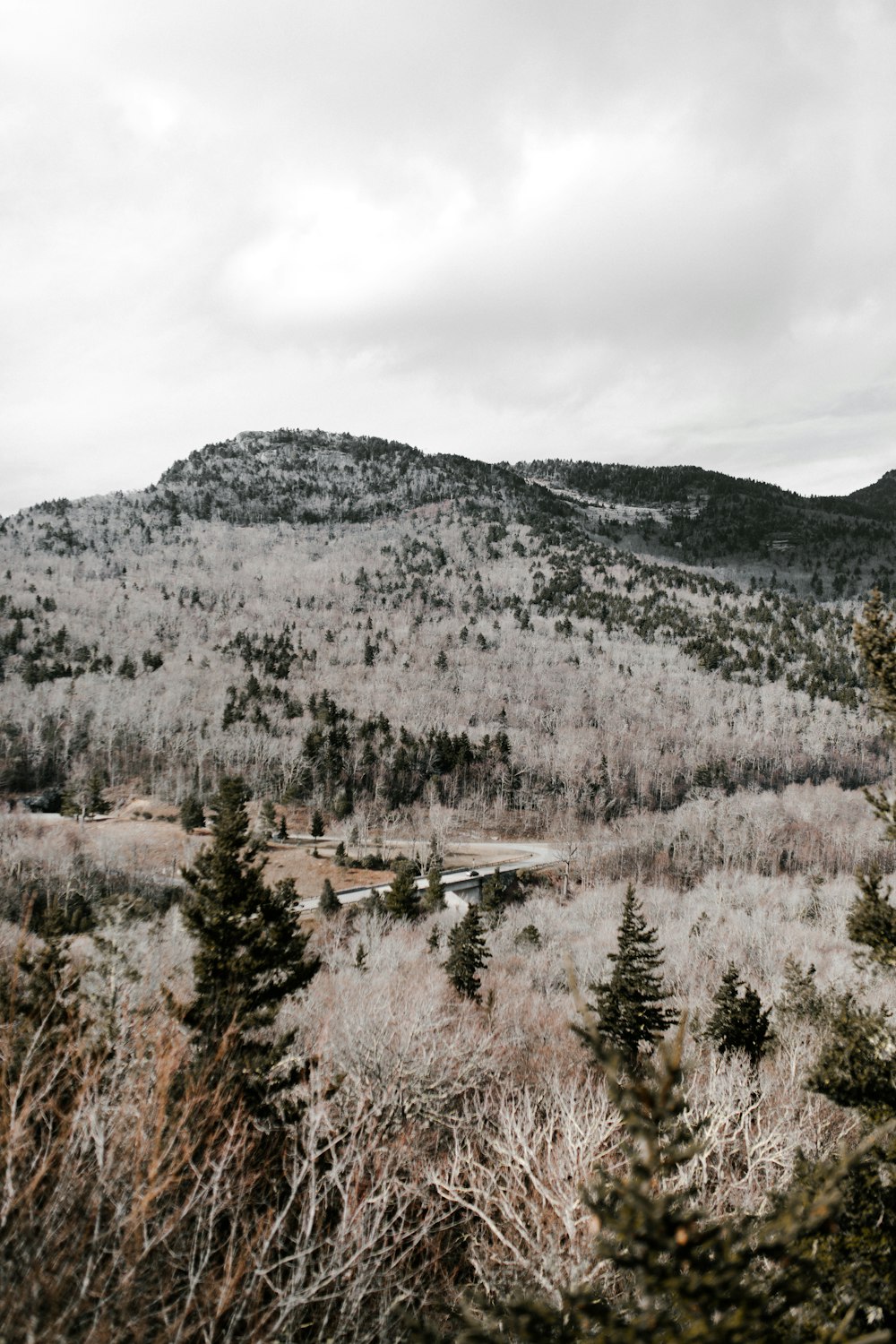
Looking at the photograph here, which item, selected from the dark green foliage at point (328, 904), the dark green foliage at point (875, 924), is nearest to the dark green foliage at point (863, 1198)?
the dark green foliage at point (875, 924)

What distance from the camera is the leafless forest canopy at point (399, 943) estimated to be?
9.14 m

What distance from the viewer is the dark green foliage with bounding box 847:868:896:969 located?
31.3ft

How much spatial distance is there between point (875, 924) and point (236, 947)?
15264 mm

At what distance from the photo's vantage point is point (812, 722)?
146625 mm

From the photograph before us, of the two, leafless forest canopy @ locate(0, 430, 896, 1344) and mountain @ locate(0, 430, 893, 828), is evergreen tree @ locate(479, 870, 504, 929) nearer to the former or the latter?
leafless forest canopy @ locate(0, 430, 896, 1344)

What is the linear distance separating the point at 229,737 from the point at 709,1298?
405 ft

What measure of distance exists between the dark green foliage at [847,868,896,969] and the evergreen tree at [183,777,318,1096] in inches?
537

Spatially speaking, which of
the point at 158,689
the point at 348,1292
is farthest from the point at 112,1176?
the point at 158,689

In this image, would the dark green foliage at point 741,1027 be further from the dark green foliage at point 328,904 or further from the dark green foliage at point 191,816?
the dark green foliage at point 191,816

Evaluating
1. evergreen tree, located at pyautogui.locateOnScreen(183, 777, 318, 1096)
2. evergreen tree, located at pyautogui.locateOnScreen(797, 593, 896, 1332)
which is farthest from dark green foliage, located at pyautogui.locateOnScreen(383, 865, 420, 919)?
evergreen tree, located at pyautogui.locateOnScreen(797, 593, 896, 1332)

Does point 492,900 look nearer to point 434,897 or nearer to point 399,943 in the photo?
point 434,897

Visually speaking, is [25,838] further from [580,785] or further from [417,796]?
[580,785]

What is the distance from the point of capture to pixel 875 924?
380 inches

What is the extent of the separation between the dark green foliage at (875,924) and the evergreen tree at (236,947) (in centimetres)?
A: 1363
